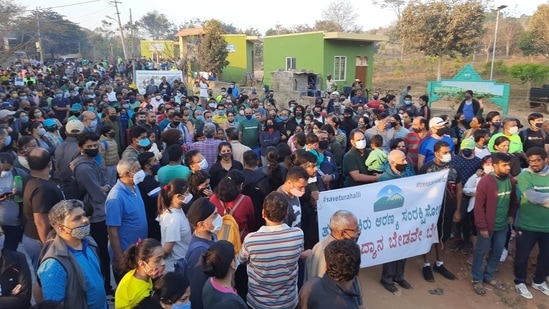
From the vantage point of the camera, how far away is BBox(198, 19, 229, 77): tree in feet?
93.6

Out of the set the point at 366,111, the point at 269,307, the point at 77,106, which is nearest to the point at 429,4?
the point at 366,111

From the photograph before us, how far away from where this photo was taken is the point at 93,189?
177 inches

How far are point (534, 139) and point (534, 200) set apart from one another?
3.13 metres


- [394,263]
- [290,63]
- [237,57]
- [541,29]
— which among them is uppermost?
[541,29]

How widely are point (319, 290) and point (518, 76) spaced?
85.7ft

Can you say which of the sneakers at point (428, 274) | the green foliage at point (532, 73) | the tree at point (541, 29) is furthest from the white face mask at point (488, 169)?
the tree at point (541, 29)

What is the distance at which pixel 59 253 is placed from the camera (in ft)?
9.30

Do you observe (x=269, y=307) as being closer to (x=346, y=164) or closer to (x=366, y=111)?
(x=346, y=164)

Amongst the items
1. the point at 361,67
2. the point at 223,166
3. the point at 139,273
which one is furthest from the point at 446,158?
the point at 361,67

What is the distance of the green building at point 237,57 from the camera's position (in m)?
32.0

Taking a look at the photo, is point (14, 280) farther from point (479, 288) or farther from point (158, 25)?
A: point (158, 25)

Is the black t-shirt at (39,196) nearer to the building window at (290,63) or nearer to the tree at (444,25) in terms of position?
the building window at (290,63)

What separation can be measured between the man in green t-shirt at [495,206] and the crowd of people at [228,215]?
0.02m

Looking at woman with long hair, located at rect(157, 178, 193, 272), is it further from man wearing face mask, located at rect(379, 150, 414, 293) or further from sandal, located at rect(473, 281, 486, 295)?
sandal, located at rect(473, 281, 486, 295)
